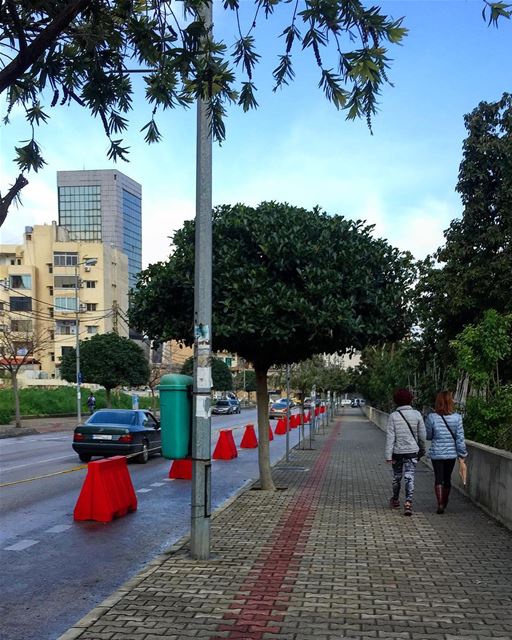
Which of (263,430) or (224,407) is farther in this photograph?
(224,407)

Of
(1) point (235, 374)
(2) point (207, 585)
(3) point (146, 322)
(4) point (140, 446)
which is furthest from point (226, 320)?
(1) point (235, 374)

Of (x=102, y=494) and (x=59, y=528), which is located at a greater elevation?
(x=102, y=494)

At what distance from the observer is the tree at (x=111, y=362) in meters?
44.7

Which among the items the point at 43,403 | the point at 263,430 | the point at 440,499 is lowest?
the point at 43,403

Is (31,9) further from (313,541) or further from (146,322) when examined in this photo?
(146,322)

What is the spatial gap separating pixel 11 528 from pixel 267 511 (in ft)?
11.2

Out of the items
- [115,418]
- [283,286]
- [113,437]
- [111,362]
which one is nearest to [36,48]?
[283,286]

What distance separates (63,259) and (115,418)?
74990mm

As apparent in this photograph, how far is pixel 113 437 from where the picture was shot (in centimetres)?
1664

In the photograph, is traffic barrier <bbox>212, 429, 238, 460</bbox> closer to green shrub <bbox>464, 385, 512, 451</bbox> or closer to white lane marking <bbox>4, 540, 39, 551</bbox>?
green shrub <bbox>464, 385, 512, 451</bbox>

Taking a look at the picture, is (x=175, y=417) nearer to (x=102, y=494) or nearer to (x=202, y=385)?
(x=202, y=385)

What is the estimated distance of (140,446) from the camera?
1694 cm

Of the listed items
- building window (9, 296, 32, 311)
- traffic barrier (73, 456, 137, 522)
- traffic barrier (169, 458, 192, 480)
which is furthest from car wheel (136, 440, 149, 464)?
building window (9, 296, 32, 311)

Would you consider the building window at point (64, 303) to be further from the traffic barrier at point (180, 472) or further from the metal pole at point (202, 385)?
the metal pole at point (202, 385)
